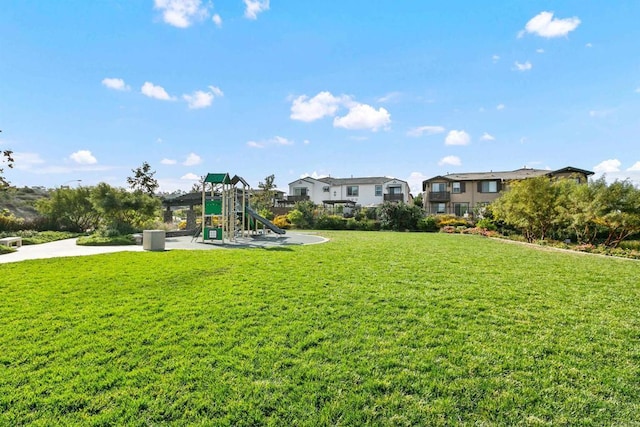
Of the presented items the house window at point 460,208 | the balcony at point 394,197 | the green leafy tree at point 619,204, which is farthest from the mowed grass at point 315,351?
the balcony at point 394,197

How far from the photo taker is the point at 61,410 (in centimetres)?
266

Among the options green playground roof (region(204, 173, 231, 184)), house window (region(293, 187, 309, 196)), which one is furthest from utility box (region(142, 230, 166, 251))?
house window (region(293, 187, 309, 196))

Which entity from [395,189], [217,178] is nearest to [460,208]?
[395,189]

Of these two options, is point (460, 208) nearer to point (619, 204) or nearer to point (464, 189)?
point (464, 189)

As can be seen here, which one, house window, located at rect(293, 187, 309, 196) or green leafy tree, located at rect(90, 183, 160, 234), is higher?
house window, located at rect(293, 187, 309, 196)

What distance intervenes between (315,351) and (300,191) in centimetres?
4664

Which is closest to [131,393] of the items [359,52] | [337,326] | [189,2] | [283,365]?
[283,365]

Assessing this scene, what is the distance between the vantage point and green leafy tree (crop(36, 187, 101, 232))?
1961cm

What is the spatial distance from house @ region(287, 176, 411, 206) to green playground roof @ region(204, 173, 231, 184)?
1043 inches

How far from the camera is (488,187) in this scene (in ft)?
119

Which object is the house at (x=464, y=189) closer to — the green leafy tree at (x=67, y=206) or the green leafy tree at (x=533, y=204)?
the green leafy tree at (x=533, y=204)

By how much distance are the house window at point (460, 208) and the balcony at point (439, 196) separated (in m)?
1.29

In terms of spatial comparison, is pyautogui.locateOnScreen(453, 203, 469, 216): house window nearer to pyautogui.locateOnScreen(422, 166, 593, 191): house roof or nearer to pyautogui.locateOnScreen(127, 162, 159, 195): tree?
pyautogui.locateOnScreen(422, 166, 593, 191): house roof

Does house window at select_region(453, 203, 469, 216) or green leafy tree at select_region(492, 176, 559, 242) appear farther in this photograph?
house window at select_region(453, 203, 469, 216)
